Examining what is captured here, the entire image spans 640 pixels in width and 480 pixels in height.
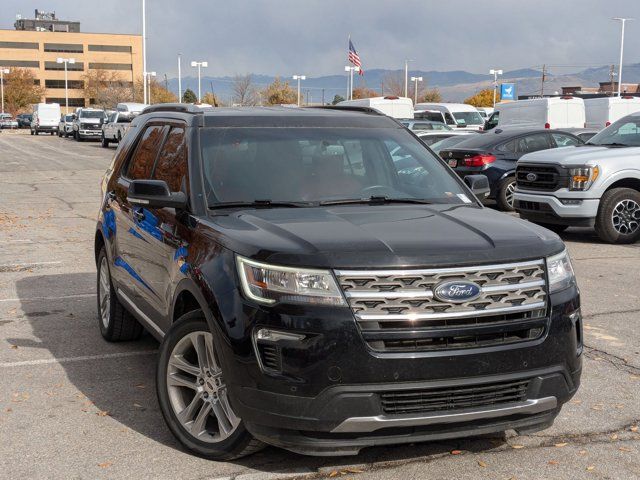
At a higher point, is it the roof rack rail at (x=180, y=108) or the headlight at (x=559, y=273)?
the roof rack rail at (x=180, y=108)

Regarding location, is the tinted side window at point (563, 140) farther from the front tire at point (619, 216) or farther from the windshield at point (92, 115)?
the windshield at point (92, 115)

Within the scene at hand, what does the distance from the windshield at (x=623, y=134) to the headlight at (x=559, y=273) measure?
345 inches

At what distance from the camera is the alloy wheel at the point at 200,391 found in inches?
165

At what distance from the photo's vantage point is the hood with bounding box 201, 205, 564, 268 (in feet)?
12.6

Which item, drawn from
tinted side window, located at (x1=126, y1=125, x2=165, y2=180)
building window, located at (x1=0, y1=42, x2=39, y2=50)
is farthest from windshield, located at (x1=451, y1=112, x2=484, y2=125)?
building window, located at (x1=0, y1=42, x2=39, y2=50)

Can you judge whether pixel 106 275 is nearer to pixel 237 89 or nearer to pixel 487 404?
pixel 487 404

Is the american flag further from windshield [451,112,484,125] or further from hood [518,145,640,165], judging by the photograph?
hood [518,145,640,165]

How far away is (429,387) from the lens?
374 centimetres

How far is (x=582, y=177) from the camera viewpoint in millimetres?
11828

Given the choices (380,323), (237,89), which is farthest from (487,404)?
(237,89)

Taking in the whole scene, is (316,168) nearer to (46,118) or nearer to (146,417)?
(146,417)

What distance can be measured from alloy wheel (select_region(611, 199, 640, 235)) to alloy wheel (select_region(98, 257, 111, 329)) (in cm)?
774

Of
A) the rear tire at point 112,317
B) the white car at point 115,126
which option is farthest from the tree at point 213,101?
the white car at point 115,126

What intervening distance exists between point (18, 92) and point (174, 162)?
124502 millimetres
